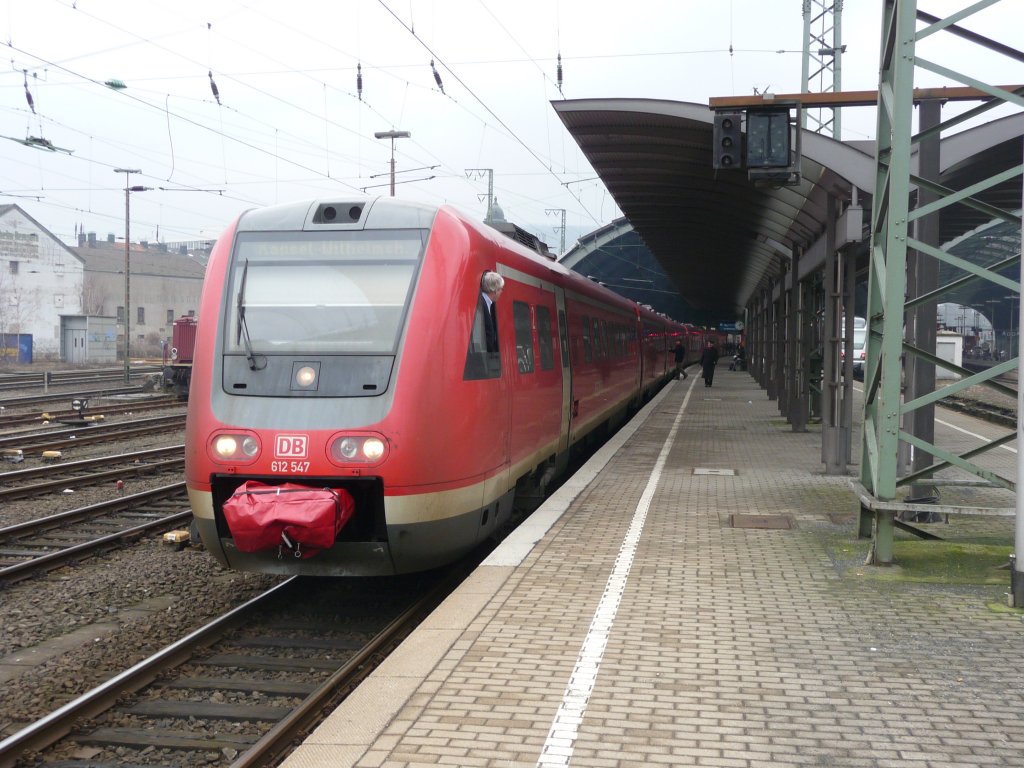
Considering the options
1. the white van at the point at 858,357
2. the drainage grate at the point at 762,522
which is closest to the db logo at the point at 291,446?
the drainage grate at the point at 762,522

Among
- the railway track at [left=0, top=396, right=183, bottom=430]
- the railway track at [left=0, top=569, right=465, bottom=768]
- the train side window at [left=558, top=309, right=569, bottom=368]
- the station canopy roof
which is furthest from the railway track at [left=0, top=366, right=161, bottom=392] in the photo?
the railway track at [left=0, top=569, right=465, bottom=768]

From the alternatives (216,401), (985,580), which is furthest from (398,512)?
(985,580)

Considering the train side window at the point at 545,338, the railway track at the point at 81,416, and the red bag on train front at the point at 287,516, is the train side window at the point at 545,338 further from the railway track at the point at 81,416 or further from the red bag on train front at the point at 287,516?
the railway track at the point at 81,416

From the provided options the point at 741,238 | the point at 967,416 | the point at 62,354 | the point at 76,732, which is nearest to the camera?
the point at 76,732

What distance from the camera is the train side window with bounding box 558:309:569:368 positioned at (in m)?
11.4

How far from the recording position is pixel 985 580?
716 centimetres

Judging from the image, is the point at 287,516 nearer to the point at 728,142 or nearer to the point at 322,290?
the point at 322,290

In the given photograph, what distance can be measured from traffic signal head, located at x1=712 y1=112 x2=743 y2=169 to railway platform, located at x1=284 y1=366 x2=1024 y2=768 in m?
4.22

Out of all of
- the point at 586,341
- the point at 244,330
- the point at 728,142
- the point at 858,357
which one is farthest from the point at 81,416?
the point at 858,357

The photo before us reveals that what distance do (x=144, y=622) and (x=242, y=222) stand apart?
120 inches

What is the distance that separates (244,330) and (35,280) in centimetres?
6133

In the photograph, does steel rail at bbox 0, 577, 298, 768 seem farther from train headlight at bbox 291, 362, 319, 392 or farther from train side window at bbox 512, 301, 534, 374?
train side window at bbox 512, 301, 534, 374

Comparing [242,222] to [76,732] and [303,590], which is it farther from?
[76,732]

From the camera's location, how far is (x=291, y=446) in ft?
22.6
